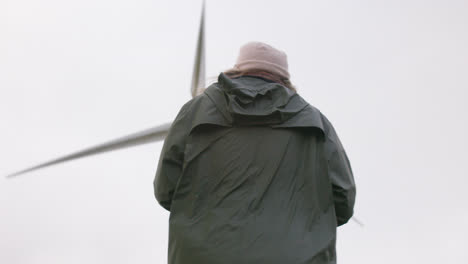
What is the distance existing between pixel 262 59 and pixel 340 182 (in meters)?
1.28

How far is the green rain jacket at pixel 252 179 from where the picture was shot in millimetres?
5027

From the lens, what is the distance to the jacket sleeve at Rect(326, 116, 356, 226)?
5.54m

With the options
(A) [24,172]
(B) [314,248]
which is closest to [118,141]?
(A) [24,172]

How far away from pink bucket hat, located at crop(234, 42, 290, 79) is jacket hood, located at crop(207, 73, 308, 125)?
0.96 ft

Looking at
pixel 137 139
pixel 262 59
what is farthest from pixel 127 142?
pixel 262 59

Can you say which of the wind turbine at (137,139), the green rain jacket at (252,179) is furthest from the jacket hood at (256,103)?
the wind turbine at (137,139)

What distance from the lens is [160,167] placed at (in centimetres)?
554

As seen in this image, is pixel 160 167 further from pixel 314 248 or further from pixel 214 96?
pixel 314 248

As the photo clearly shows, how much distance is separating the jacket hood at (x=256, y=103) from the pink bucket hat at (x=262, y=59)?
0.96ft

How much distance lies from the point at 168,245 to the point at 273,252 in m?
0.90

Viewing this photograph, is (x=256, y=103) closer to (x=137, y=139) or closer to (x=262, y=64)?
(x=262, y=64)

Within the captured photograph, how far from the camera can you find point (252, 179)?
5273 millimetres

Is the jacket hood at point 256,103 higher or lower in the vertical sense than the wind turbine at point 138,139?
higher

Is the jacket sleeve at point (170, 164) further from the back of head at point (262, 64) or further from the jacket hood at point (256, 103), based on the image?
the back of head at point (262, 64)
